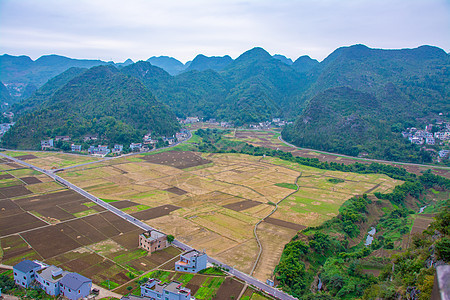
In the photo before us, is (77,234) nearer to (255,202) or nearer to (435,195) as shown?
(255,202)

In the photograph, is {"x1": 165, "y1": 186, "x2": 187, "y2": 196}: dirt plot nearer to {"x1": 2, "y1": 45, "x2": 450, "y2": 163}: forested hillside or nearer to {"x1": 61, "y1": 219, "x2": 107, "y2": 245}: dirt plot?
{"x1": 61, "y1": 219, "x2": 107, "y2": 245}: dirt plot

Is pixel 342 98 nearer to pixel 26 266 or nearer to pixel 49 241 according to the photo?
pixel 49 241

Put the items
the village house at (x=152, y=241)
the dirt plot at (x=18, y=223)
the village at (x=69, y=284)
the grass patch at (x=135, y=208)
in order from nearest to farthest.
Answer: the village at (x=69, y=284) < the village house at (x=152, y=241) < the dirt plot at (x=18, y=223) < the grass patch at (x=135, y=208)

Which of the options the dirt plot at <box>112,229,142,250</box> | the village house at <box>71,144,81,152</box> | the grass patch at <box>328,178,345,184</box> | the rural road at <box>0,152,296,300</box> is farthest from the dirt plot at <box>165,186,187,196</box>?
the village house at <box>71,144,81,152</box>

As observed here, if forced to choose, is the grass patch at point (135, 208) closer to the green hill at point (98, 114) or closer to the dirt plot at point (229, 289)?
the dirt plot at point (229, 289)

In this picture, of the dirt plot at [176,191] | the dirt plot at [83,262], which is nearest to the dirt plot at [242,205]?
the dirt plot at [176,191]

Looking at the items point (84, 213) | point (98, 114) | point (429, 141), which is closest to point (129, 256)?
point (84, 213)

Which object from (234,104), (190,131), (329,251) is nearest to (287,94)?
(234,104)
